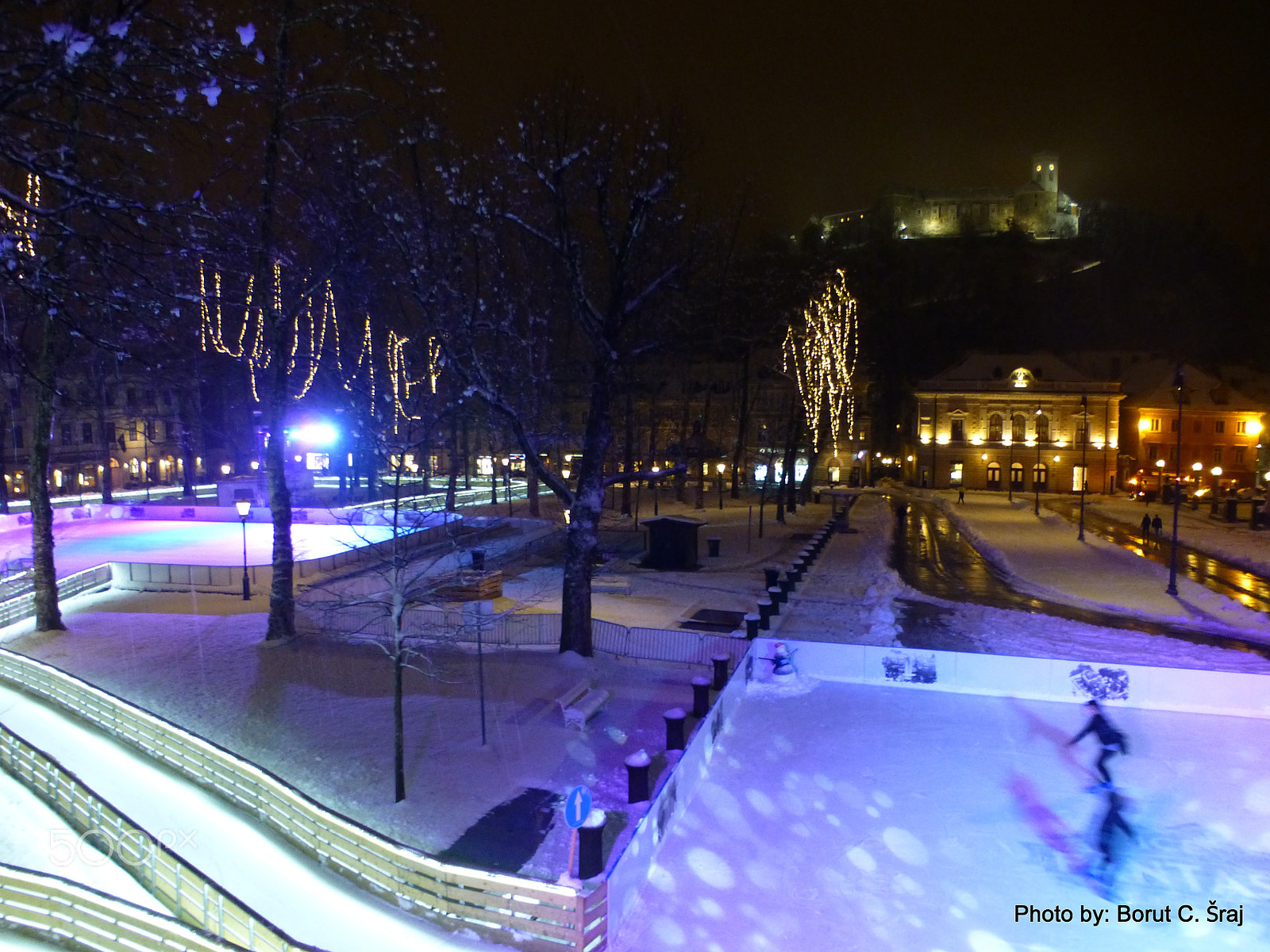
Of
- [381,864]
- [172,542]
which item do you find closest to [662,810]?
[381,864]

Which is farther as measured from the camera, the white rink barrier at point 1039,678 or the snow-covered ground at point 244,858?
the white rink barrier at point 1039,678

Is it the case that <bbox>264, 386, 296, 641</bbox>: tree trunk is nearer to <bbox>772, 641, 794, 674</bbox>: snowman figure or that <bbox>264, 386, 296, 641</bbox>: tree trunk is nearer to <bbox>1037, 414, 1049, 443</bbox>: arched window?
<bbox>772, 641, 794, 674</bbox>: snowman figure

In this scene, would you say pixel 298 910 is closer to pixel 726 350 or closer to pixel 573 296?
pixel 573 296

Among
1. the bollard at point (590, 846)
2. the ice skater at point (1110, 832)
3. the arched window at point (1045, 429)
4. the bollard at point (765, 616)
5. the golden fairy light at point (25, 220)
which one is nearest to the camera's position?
the golden fairy light at point (25, 220)

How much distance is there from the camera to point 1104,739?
10070 millimetres

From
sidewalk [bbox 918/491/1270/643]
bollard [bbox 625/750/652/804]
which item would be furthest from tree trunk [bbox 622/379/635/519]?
bollard [bbox 625/750/652/804]

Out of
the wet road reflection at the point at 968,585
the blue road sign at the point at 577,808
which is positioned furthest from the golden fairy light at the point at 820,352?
the blue road sign at the point at 577,808

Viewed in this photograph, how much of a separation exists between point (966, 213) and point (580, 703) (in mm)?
114092

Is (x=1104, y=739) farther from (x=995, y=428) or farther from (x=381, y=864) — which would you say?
(x=995, y=428)

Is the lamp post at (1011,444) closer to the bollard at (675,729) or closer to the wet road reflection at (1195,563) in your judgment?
the wet road reflection at (1195,563)

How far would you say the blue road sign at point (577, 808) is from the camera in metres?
6.57

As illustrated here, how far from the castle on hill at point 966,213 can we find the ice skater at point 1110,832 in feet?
336

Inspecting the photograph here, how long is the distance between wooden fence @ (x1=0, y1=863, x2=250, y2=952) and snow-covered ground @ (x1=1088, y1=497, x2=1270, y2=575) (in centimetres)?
3332

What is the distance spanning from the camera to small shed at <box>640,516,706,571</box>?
84.1ft
